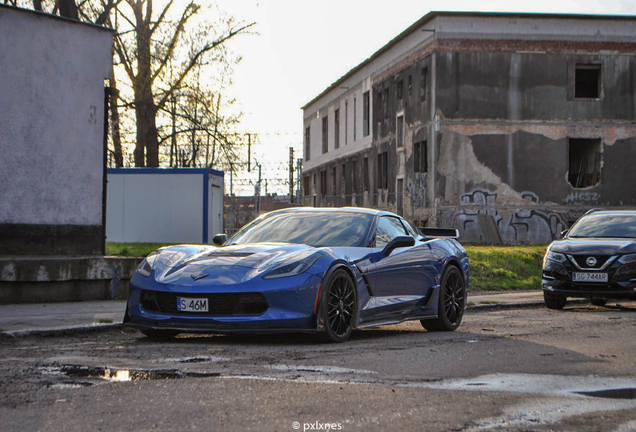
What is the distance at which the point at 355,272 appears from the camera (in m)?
8.73

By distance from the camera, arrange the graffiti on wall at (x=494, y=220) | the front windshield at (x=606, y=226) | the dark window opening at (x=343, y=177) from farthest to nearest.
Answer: the dark window opening at (x=343, y=177)
the graffiti on wall at (x=494, y=220)
the front windshield at (x=606, y=226)

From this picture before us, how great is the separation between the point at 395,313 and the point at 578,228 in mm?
7088

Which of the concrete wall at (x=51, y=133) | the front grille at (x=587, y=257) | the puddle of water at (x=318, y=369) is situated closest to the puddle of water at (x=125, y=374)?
the puddle of water at (x=318, y=369)

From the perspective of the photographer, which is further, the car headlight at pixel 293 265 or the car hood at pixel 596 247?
the car hood at pixel 596 247

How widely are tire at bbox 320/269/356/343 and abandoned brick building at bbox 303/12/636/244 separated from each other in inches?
1119

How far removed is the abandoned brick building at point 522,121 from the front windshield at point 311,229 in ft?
89.5

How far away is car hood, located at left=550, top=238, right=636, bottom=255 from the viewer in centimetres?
1398

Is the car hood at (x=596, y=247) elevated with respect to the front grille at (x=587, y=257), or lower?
elevated

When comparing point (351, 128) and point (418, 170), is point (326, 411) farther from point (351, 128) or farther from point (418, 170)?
point (351, 128)

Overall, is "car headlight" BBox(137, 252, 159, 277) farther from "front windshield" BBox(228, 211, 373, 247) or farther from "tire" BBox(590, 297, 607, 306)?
"tire" BBox(590, 297, 607, 306)

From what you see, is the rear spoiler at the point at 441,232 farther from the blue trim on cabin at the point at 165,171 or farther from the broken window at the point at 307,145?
the broken window at the point at 307,145

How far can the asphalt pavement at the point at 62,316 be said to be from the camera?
362 inches

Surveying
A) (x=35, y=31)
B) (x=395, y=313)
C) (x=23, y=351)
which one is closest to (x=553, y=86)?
(x=35, y=31)

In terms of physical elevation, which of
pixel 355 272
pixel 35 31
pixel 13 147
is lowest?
pixel 355 272
